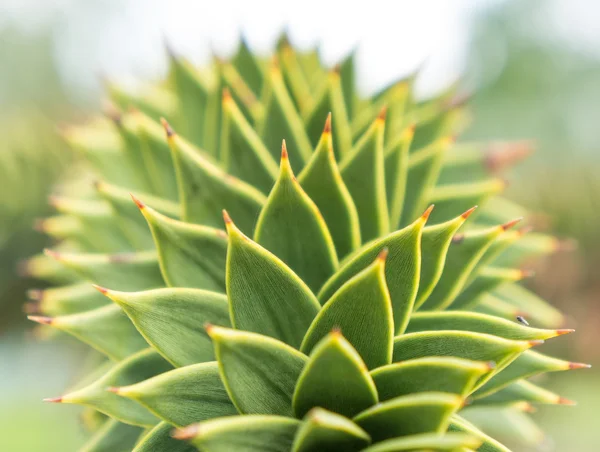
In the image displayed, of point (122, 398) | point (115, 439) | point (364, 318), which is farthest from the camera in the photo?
point (115, 439)

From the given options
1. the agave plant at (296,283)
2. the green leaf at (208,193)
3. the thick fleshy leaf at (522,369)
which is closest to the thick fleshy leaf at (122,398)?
the agave plant at (296,283)

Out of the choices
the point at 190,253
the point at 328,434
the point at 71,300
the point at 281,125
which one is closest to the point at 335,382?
the point at 328,434

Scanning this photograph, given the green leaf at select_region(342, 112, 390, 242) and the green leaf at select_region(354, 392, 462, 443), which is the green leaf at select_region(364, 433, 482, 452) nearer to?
the green leaf at select_region(354, 392, 462, 443)

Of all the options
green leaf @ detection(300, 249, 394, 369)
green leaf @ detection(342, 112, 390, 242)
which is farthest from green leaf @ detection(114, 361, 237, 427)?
green leaf @ detection(342, 112, 390, 242)

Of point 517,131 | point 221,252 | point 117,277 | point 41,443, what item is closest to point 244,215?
point 221,252

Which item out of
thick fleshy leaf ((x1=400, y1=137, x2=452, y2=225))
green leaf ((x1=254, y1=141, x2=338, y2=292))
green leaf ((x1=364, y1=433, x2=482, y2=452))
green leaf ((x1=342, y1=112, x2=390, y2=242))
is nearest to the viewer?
green leaf ((x1=364, y1=433, x2=482, y2=452))

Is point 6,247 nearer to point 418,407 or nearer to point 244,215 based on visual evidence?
point 244,215

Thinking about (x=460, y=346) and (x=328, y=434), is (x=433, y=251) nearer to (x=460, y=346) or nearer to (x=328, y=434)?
(x=460, y=346)
